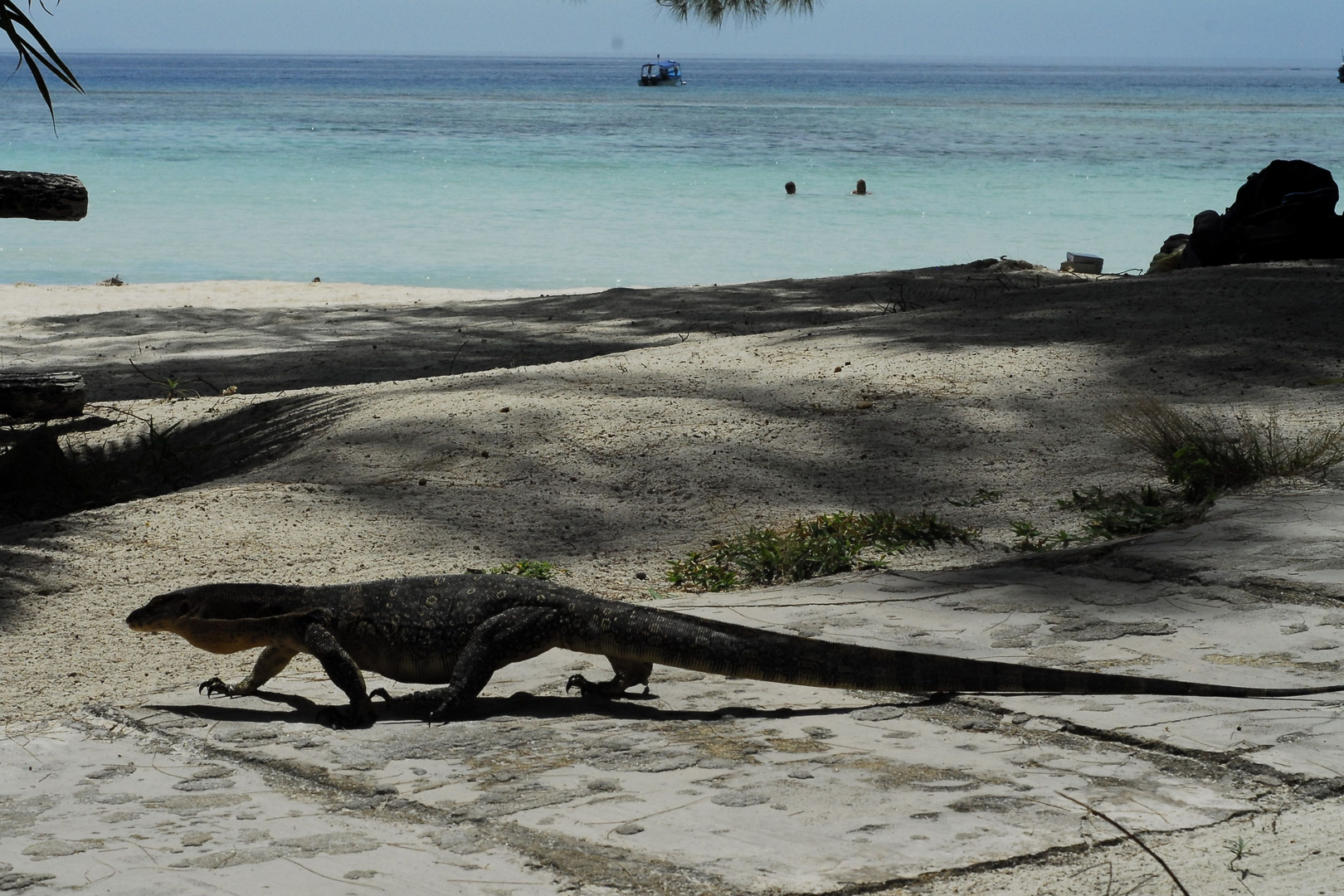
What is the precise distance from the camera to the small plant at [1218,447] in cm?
437

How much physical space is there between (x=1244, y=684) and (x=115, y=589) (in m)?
3.70

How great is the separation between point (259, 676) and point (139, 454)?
4146 millimetres

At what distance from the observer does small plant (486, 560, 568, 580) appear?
418 cm

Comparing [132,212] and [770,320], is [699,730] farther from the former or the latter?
[132,212]

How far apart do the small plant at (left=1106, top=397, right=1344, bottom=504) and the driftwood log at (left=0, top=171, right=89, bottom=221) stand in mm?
4538

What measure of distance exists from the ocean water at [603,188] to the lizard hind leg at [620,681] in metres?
16.0

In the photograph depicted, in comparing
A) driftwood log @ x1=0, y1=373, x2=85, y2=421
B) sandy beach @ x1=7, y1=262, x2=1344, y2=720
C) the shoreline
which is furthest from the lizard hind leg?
the shoreline

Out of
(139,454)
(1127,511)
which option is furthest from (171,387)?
(1127,511)

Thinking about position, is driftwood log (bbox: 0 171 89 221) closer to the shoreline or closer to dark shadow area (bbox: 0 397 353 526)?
dark shadow area (bbox: 0 397 353 526)

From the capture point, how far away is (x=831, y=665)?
2.70 m

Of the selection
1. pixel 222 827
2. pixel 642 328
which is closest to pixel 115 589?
pixel 222 827

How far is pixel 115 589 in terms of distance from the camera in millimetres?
4500

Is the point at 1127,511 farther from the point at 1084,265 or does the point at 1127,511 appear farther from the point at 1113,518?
→ the point at 1084,265

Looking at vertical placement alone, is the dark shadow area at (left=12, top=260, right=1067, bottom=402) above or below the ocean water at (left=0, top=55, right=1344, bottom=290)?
below
